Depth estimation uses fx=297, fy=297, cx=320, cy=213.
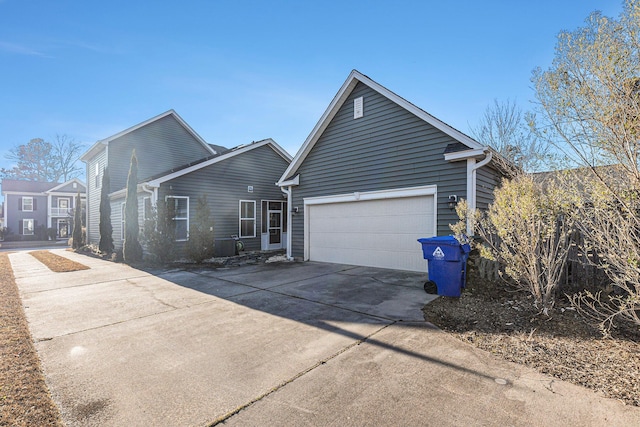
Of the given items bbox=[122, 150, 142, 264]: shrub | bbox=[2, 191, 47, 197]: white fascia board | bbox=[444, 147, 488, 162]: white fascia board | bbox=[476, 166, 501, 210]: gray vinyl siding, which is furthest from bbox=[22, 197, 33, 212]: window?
bbox=[476, 166, 501, 210]: gray vinyl siding

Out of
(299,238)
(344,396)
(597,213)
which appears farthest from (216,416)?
(299,238)

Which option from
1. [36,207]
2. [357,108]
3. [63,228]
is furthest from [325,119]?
[36,207]

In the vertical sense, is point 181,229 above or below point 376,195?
below

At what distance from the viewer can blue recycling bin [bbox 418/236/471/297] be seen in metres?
5.45

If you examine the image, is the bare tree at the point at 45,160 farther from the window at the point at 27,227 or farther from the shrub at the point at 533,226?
the shrub at the point at 533,226

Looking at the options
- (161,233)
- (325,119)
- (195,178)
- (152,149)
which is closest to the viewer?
(325,119)

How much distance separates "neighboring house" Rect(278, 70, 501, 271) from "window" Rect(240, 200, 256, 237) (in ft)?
12.1

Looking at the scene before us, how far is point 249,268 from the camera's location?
942cm

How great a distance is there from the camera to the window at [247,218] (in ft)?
46.3

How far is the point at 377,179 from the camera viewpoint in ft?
29.1

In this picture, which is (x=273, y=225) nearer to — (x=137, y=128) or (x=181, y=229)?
(x=181, y=229)

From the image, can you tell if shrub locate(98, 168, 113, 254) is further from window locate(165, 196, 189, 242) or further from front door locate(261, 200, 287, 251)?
front door locate(261, 200, 287, 251)

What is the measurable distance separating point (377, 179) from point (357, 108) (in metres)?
2.44

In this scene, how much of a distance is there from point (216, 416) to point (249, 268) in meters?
7.31
